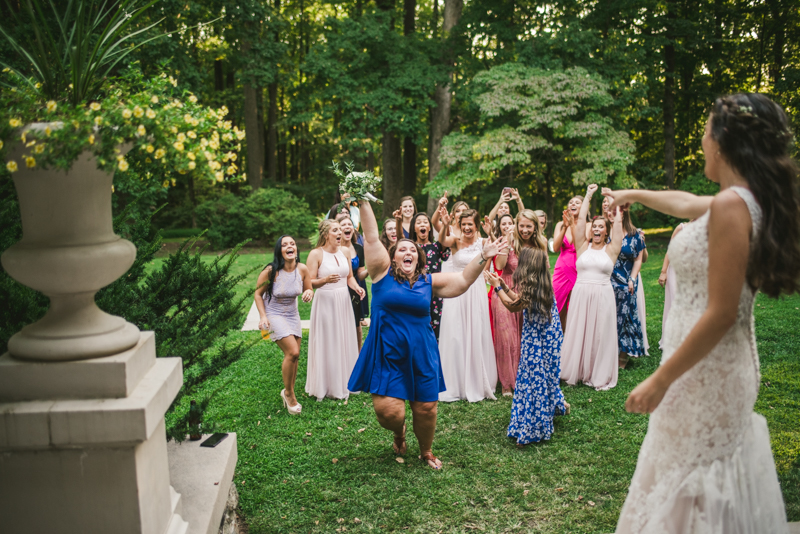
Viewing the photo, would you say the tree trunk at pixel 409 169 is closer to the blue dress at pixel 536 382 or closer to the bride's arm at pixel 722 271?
the blue dress at pixel 536 382

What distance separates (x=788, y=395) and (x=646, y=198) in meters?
5.15

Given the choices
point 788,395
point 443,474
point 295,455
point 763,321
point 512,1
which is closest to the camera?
point 443,474

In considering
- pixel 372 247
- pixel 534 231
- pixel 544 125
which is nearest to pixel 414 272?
pixel 372 247

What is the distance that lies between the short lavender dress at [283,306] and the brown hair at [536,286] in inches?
99.5

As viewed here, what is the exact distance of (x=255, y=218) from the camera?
69.4 ft

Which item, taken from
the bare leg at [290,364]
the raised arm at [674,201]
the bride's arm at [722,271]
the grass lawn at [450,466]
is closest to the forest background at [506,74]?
the bare leg at [290,364]

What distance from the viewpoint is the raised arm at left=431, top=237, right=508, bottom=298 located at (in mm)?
4000

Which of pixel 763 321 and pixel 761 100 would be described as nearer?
pixel 761 100

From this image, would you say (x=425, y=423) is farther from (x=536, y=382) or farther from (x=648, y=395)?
(x=648, y=395)

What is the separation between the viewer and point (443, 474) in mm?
4738

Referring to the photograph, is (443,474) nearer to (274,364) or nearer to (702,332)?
(702,332)

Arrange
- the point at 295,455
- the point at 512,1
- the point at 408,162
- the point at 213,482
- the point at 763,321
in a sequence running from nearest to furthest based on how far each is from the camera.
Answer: the point at 213,482 < the point at 295,455 < the point at 763,321 < the point at 512,1 < the point at 408,162

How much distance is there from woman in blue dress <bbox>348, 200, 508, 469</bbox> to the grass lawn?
0.50m

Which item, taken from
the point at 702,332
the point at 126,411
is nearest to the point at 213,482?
the point at 126,411
